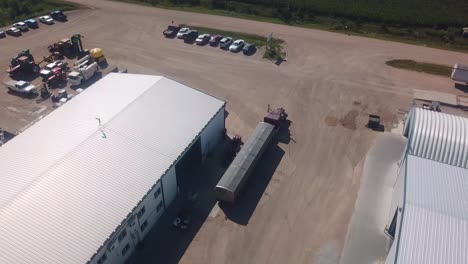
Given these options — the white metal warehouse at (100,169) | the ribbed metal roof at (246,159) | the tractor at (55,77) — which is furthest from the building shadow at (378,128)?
the tractor at (55,77)

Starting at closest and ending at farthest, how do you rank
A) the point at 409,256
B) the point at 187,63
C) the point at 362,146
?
the point at 409,256, the point at 362,146, the point at 187,63

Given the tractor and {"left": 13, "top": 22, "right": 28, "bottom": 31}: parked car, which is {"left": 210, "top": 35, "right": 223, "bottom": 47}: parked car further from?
{"left": 13, "top": 22, "right": 28, "bottom": 31}: parked car

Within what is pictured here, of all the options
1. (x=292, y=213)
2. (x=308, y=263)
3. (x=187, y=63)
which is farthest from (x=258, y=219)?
(x=187, y=63)

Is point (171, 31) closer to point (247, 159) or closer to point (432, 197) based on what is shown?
point (247, 159)

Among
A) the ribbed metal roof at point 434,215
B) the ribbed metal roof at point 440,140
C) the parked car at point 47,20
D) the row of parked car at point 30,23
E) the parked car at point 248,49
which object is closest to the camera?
the ribbed metal roof at point 434,215

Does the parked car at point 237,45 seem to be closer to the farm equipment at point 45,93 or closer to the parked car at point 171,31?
the parked car at point 171,31

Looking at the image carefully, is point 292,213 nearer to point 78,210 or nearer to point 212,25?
point 78,210
